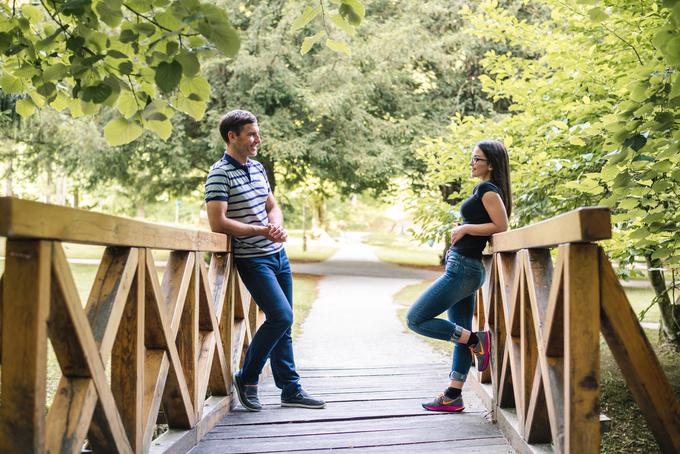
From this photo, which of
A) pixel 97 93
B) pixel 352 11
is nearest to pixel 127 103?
pixel 97 93

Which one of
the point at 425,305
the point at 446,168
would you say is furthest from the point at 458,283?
the point at 446,168

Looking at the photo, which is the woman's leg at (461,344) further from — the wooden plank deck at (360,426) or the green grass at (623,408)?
the green grass at (623,408)

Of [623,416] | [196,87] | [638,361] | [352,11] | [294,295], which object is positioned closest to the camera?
[638,361]

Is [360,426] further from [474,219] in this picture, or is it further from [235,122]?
[235,122]

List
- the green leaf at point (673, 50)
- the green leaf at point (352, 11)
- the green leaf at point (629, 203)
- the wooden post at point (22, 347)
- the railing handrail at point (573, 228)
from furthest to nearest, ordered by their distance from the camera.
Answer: the green leaf at point (629, 203)
the green leaf at point (352, 11)
the green leaf at point (673, 50)
the railing handrail at point (573, 228)
the wooden post at point (22, 347)

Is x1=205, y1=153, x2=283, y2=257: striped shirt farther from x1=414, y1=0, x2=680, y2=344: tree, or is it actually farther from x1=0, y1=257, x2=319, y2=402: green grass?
x1=0, y1=257, x2=319, y2=402: green grass

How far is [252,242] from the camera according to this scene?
4203 millimetres

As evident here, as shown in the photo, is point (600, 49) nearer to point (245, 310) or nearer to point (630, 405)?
point (630, 405)

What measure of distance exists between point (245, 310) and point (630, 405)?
393 centimetres

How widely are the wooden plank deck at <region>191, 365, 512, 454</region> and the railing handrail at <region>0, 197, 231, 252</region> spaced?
1.32 meters

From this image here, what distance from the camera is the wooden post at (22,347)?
179 cm

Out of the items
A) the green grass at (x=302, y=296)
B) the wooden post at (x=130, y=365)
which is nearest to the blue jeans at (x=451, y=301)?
the wooden post at (x=130, y=365)

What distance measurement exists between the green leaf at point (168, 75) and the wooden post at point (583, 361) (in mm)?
1841

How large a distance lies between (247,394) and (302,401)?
1.31 feet
